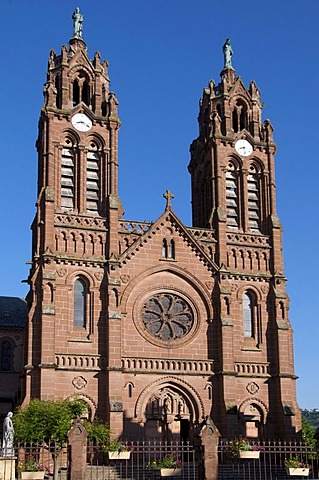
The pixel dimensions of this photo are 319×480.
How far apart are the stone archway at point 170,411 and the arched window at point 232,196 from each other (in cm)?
1346

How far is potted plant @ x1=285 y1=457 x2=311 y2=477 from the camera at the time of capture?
39031 mm

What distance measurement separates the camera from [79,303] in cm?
5228

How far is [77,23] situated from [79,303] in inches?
920

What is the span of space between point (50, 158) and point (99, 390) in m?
16.3

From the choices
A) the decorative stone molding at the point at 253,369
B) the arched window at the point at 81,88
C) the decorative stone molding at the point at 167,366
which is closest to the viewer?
the decorative stone molding at the point at 167,366

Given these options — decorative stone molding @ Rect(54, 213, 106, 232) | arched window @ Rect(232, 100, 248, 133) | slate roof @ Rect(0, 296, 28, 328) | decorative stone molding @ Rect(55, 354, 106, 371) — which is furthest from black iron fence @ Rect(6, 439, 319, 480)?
arched window @ Rect(232, 100, 248, 133)

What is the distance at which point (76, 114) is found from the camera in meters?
57.1

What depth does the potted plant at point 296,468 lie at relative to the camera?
39.0m

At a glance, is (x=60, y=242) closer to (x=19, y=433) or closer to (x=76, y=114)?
(x=76, y=114)

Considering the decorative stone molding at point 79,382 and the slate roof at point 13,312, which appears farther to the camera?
the slate roof at point 13,312

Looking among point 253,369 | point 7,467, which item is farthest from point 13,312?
point 7,467

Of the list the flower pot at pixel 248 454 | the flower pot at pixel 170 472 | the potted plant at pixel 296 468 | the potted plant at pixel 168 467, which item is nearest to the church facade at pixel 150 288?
the potted plant at pixel 168 467

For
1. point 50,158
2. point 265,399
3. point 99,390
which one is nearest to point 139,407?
point 99,390

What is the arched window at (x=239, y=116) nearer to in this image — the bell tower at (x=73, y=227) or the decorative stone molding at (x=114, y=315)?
the bell tower at (x=73, y=227)
